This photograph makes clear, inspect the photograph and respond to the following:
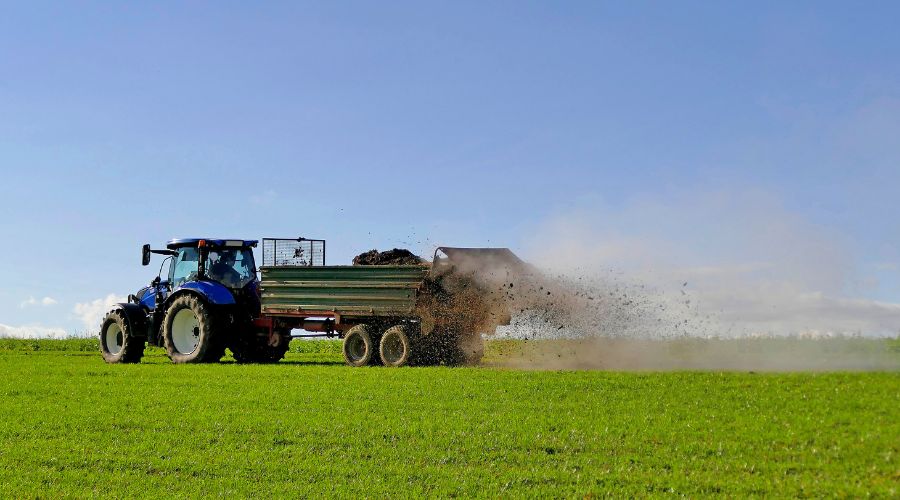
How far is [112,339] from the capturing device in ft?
94.1

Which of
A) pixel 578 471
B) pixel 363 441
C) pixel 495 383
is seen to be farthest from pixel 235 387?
pixel 578 471

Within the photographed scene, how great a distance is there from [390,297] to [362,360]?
6.11 feet

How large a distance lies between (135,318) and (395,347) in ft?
30.8

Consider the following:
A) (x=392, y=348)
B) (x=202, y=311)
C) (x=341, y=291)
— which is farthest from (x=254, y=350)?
(x=392, y=348)

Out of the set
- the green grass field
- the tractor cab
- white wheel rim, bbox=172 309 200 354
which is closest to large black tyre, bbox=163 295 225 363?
white wheel rim, bbox=172 309 200 354

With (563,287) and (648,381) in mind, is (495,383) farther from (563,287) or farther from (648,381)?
(563,287)

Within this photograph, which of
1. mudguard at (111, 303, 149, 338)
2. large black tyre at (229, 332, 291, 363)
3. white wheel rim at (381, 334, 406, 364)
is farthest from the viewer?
mudguard at (111, 303, 149, 338)

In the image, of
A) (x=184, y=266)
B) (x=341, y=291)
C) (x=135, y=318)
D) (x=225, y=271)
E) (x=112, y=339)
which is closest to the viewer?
(x=341, y=291)

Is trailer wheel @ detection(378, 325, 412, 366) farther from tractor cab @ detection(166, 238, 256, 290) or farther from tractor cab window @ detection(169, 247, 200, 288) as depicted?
tractor cab window @ detection(169, 247, 200, 288)

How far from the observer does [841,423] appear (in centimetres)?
1190

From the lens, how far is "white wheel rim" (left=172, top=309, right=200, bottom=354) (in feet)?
86.2

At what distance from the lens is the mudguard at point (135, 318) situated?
27.4 m

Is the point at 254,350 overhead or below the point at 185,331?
below

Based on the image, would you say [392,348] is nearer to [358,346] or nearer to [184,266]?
[358,346]
